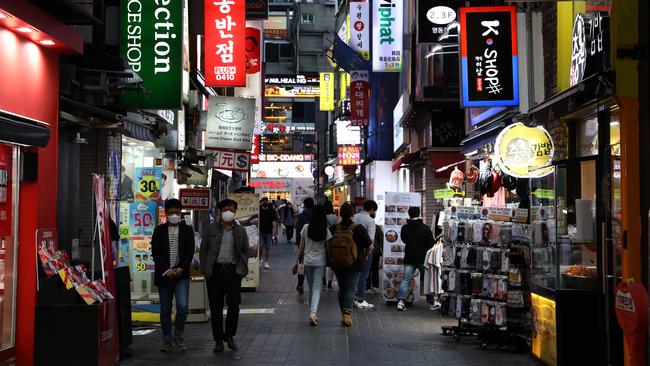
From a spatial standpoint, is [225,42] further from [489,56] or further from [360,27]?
[360,27]

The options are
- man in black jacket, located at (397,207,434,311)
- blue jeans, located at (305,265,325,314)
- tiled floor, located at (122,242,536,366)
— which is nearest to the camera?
tiled floor, located at (122,242,536,366)

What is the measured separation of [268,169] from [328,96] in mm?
12466

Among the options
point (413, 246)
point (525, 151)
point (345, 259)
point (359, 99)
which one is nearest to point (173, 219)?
point (345, 259)

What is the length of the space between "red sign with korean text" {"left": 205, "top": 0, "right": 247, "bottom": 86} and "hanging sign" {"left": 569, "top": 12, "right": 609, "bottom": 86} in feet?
33.4

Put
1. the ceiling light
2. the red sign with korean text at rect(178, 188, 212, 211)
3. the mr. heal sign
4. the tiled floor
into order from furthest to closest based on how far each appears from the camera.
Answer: the red sign with korean text at rect(178, 188, 212, 211) → the mr. heal sign → the tiled floor → the ceiling light

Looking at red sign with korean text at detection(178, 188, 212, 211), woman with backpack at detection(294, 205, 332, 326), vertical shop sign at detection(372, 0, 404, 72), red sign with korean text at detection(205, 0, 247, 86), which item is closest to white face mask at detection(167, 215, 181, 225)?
woman with backpack at detection(294, 205, 332, 326)

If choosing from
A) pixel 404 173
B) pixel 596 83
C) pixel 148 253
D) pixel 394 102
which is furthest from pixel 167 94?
pixel 394 102

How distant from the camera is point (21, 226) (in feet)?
30.3

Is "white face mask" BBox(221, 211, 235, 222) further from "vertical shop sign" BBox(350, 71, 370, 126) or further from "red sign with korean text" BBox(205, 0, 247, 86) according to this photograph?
"vertical shop sign" BBox(350, 71, 370, 126)

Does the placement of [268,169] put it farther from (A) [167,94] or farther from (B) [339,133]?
(A) [167,94]

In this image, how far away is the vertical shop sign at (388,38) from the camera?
86.2 feet

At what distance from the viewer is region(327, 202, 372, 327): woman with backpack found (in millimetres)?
13312

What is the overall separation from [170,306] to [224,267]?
0.87 metres

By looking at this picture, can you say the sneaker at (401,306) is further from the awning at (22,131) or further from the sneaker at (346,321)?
the awning at (22,131)
